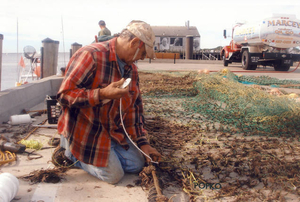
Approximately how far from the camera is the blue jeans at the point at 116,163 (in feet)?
8.86

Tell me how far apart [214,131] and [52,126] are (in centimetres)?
243

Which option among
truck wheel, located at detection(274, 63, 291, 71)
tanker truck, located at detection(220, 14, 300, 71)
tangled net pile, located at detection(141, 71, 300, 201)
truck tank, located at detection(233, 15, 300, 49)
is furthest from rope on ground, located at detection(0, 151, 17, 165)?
truck wheel, located at detection(274, 63, 291, 71)

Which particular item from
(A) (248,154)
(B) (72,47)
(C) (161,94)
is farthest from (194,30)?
(A) (248,154)

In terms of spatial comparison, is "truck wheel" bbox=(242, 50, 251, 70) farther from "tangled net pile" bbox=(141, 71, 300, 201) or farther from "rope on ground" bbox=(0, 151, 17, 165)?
"rope on ground" bbox=(0, 151, 17, 165)

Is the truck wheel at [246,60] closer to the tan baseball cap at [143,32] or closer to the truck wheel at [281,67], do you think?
the truck wheel at [281,67]

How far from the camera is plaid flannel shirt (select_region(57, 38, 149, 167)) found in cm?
257

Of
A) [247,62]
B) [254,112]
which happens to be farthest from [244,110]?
[247,62]

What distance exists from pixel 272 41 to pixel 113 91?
14.1 meters

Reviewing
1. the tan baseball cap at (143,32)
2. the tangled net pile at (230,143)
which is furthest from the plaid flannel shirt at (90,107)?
the tangled net pile at (230,143)

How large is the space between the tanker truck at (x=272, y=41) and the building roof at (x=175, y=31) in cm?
4024

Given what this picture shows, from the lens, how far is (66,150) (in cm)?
298

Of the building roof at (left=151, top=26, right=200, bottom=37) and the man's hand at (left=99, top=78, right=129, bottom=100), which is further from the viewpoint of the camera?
the building roof at (left=151, top=26, right=200, bottom=37)

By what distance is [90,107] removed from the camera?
2.70 metres

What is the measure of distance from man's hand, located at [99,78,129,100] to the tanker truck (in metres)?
13.9
